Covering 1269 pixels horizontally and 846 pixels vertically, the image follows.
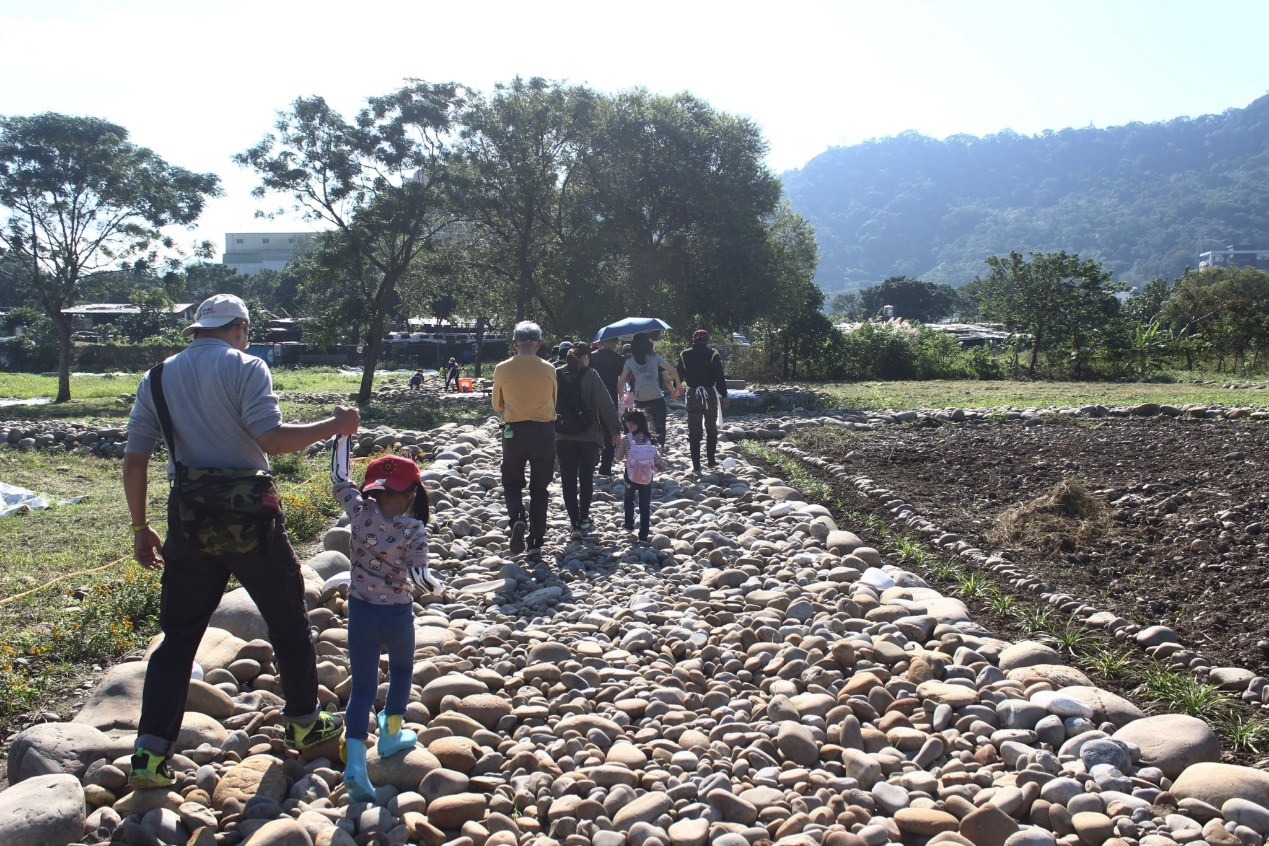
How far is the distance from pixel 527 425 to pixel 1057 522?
13.9 feet

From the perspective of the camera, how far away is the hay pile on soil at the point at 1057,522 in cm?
732

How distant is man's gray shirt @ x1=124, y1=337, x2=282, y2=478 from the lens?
3627mm

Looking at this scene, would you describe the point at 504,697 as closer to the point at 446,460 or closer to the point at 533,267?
the point at 446,460

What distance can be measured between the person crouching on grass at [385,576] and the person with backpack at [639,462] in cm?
412

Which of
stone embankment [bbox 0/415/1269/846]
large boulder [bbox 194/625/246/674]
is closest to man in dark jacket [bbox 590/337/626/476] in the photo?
stone embankment [bbox 0/415/1269/846]

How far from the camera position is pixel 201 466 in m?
3.66

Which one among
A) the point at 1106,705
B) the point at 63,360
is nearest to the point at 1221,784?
the point at 1106,705

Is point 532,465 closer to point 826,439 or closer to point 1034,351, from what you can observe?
point 826,439

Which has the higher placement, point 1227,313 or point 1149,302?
point 1149,302

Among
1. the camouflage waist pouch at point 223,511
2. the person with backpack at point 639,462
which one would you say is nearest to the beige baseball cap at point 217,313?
the camouflage waist pouch at point 223,511

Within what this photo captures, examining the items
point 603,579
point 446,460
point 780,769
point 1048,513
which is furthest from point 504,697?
point 446,460

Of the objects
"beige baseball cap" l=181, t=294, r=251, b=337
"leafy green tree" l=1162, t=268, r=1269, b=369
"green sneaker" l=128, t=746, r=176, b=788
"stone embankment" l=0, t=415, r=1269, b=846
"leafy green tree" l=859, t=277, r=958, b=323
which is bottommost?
"stone embankment" l=0, t=415, r=1269, b=846

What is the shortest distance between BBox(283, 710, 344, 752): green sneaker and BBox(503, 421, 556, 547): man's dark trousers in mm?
3369

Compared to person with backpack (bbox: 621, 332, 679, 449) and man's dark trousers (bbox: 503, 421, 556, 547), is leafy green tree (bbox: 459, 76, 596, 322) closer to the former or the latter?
person with backpack (bbox: 621, 332, 679, 449)
